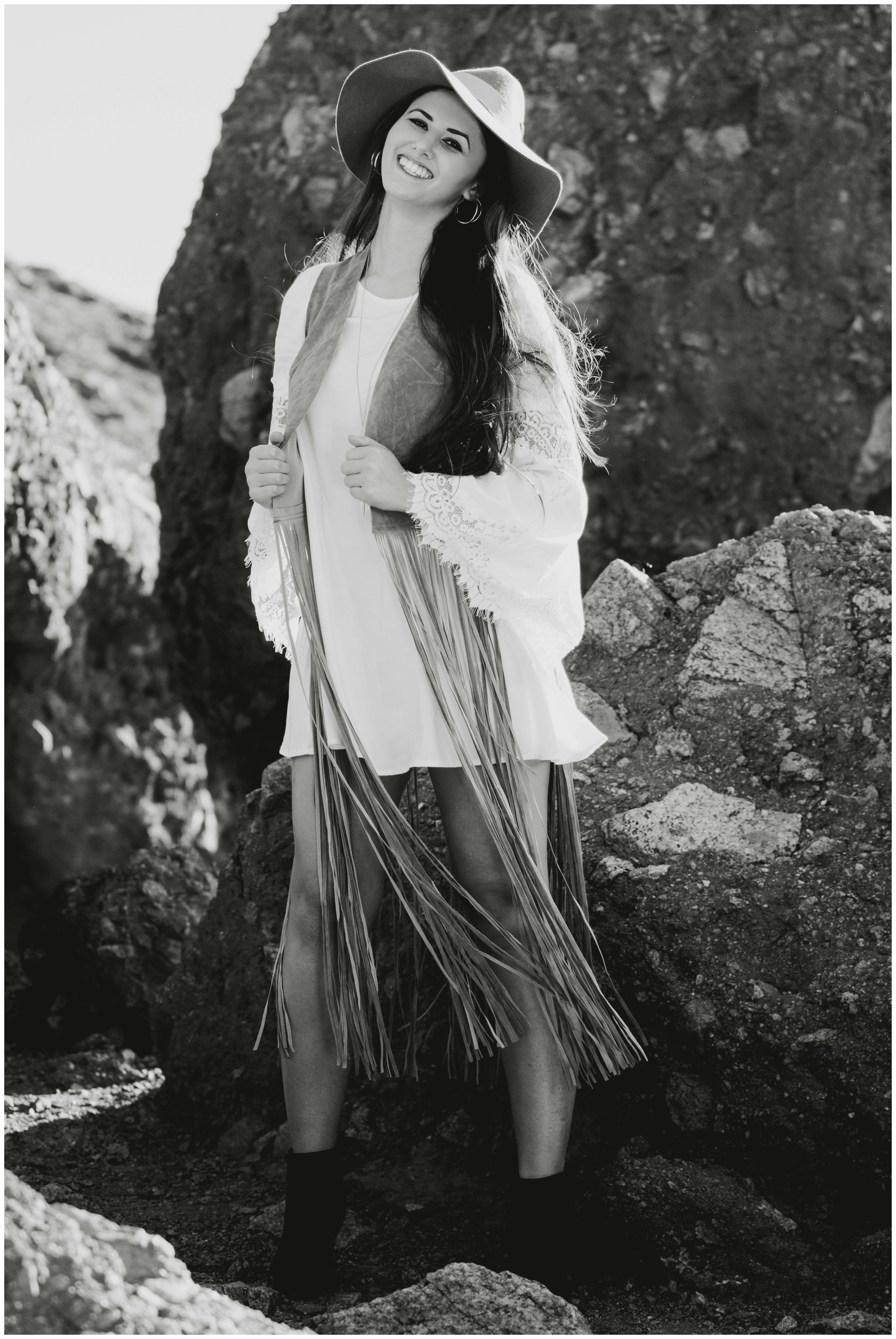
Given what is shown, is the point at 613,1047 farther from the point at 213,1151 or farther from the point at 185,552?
the point at 185,552

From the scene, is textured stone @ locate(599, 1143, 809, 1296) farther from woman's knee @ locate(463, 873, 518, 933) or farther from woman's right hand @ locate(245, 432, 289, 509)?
woman's right hand @ locate(245, 432, 289, 509)

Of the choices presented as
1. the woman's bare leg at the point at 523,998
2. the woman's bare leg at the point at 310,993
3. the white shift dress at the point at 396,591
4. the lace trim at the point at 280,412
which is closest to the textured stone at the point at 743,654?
the white shift dress at the point at 396,591

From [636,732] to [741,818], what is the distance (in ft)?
1.07

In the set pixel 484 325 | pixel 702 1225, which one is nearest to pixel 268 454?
pixel 484 325

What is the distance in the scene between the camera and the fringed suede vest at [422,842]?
8.21 ft

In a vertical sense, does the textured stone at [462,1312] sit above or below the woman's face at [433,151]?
below

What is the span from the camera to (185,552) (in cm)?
464

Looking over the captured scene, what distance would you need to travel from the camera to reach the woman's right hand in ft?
8.50

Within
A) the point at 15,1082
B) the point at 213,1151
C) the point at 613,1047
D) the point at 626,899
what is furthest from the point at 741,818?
the point at 15,1082

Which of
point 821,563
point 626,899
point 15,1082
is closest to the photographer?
point 626,899

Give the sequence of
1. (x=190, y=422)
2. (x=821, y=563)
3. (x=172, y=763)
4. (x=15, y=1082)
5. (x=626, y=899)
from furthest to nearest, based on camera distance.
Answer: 1. (x=172, y=763)
2. (x=190, y=422)
3. (x=15, y=1082)
4. (x=821, y=563)
5. (x=626, y=899)

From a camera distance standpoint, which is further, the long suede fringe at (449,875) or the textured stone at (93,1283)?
the long suede fringe at (449,875)

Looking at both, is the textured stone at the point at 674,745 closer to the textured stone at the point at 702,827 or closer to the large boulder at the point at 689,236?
the textured stone at the point at 702,827

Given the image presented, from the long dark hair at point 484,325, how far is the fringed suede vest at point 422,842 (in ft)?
0.15
